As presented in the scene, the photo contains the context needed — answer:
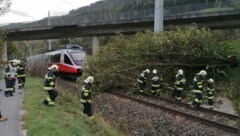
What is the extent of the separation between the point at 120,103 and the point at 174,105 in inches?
103

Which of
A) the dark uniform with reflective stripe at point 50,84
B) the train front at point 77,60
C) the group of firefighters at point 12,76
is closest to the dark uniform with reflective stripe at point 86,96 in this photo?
the dark uniform with reflective stripe at point 50,84

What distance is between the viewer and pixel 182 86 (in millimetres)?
17906

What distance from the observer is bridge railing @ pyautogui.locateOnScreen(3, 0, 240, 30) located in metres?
37.4

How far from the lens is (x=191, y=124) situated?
40.5 feet

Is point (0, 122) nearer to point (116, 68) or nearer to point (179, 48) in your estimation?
point (116, 68)

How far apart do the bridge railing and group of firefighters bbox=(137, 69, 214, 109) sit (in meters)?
20.2

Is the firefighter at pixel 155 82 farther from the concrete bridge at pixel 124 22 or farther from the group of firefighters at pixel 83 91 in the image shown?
the concrete bridge at pixel 124 22

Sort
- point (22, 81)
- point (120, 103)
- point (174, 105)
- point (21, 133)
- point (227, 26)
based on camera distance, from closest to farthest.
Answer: point (21, 133) → point (174, 105) → point (120, 103) → point (22, 81) → point (227, 26)

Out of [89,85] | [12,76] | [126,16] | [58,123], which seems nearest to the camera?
[58,123]

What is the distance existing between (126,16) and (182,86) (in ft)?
95.5

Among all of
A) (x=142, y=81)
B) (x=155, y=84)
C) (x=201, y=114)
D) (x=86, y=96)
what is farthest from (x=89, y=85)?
(x=142, y=81)

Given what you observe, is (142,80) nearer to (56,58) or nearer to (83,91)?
(83,91)

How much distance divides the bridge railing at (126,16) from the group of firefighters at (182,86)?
20206 mm

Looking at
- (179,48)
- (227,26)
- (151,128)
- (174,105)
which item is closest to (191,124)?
(151,128)
